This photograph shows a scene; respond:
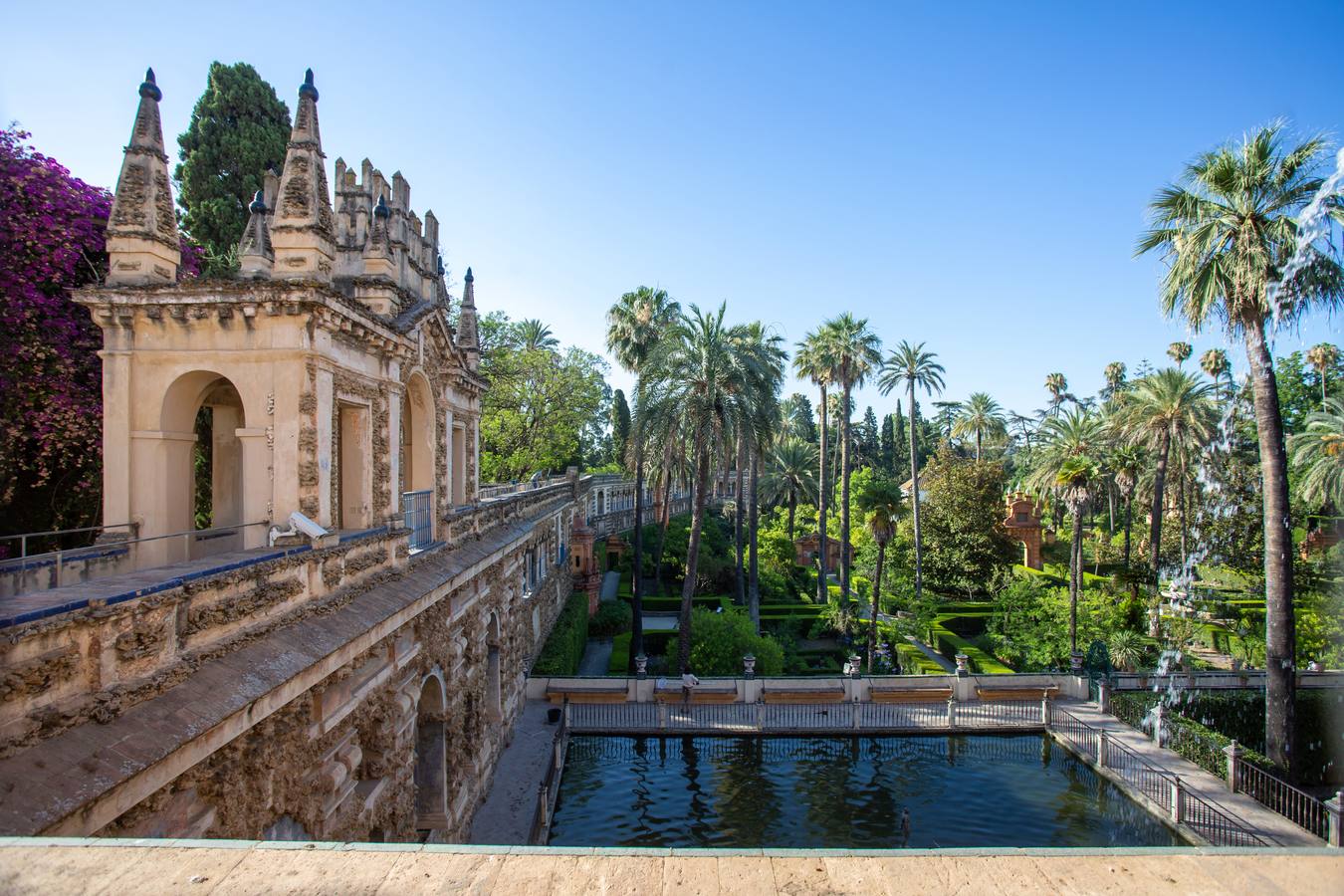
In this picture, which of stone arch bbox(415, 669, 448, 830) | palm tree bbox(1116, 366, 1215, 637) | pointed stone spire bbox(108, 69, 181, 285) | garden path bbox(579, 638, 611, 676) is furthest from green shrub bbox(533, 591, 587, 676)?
palm tree bbox(1116, 366, 1215, 637)

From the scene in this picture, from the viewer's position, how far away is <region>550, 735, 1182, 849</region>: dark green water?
15.8 meters

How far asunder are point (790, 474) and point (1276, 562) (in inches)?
1347

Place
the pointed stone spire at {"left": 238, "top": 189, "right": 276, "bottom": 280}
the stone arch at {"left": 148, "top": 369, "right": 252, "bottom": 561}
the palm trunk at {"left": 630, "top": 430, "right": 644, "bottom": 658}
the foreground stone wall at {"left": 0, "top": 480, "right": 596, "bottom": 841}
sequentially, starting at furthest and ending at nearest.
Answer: the palm trunk at {"left": 630, "top": 430, "right": 644, "bottom": 658} < the pointed stone spire at {"left": 238, "top": 189, "right": 276, "bottom": 280} < the stone arch at {"left": 148, "top": 369, "right": 252, "bottom": 561} < the foreground stone wall at {"left": 0, "top": 480, "right": 596, "bottom": 841}

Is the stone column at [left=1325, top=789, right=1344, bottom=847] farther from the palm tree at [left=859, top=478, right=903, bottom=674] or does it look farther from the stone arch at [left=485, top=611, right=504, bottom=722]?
the stone arch at [left=485, top=611, right=504, bottom=722]

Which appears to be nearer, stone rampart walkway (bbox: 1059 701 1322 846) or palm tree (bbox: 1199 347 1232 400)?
stone rampart walkway (bbox: 1059 701 1322 846)

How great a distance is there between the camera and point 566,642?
26.2 m

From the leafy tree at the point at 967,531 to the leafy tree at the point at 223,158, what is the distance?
117 feet

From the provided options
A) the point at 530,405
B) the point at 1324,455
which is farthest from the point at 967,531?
the point at 530,405

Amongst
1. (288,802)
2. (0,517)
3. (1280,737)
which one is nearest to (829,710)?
(1280,737)

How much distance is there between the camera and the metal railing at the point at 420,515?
1322 centimetres

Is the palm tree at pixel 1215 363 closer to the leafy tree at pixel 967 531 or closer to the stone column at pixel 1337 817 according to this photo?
the leafy tree at pixel 967 531

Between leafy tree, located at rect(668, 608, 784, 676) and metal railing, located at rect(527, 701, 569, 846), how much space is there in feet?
17.5

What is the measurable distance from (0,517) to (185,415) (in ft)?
22.6

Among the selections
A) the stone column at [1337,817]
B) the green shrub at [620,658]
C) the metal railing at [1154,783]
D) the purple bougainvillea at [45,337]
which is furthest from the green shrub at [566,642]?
the stone column at [1337,817]
